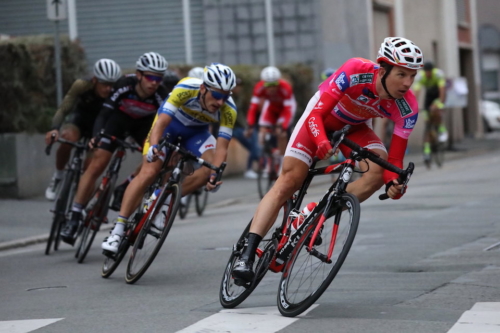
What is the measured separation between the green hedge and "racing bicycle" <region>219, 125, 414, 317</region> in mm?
10483

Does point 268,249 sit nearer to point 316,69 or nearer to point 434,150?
point 434,150

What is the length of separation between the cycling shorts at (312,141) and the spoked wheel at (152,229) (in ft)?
4.82

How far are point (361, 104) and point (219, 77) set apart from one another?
5.32 feet

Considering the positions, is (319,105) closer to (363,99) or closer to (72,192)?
(363,99)

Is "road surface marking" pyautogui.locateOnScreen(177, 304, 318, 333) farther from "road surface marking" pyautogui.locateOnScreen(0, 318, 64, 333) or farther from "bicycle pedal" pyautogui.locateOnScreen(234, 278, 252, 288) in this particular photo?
"road surface marking" pyautogui.locateOnScreen(0, 318, 64, 333)

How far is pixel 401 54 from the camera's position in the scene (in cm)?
652

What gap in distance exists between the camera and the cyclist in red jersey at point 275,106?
17.6 metres

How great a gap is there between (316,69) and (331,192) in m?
23.5

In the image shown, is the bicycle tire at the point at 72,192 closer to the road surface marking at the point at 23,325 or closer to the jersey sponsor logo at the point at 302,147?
the road surface marking at the point at 23,325

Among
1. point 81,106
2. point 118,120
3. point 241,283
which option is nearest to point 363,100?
point 241,283

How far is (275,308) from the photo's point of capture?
674 cm

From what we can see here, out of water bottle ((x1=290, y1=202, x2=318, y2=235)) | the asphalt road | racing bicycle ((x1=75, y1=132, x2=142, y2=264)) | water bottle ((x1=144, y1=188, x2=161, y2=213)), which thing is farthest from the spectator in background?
water bottle ((x1=290, y1=202, x2=318, y2=235))

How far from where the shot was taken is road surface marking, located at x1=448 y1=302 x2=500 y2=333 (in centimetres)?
582

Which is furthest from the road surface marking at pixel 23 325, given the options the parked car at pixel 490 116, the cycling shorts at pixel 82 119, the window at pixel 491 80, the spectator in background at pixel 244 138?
the window at pixel 491 80
